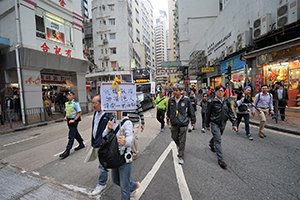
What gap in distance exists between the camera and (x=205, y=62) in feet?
78.0

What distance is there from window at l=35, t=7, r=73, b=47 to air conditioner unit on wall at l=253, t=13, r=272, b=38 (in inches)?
591

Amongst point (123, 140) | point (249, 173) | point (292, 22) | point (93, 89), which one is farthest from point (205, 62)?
point (93, 89)

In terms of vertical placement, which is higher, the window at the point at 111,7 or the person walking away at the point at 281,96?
the window at the point at 111,7

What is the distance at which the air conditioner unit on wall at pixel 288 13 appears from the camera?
7675 mm

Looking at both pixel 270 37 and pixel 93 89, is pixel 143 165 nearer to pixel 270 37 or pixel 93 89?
pixel 270 37

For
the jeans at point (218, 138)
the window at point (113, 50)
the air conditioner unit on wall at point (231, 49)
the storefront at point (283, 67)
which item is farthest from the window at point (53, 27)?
the window at point (113, 50)

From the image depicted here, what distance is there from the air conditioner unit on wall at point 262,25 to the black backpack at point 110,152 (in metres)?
12.0

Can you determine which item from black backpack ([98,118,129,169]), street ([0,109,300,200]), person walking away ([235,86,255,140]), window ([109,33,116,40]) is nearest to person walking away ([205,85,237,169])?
street ([0,109,300,200])

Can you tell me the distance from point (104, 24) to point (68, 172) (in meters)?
39.0

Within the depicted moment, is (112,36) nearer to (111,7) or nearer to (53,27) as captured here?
(111,7)

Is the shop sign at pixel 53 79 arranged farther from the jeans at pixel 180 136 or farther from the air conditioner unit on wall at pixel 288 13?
the air conditioner unit on wall at pixel 288 13

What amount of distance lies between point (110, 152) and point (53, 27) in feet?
46.2

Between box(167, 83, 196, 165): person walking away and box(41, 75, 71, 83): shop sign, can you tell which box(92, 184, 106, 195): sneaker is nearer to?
box(167, 83, 196, 165): person walking away

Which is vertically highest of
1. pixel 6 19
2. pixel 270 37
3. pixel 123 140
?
pixel 6 19
